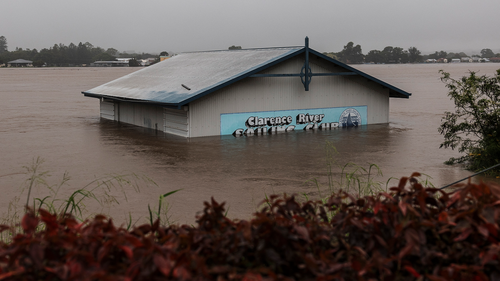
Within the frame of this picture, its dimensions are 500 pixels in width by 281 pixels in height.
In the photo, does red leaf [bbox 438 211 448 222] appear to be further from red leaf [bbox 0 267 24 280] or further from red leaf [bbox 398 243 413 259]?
red leaf [bbox 0 267 24 280]

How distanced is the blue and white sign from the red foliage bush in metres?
22.2

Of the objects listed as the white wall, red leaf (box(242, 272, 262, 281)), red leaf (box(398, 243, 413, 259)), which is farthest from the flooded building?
red leaf (box(242, 272, 262, 281))

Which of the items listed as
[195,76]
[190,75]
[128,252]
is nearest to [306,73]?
[195,76]

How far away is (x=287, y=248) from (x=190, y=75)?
26960 millimetres

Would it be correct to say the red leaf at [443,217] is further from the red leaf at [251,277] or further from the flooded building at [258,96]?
the flooded building at [258,96]

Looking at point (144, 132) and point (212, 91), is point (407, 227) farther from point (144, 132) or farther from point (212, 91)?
point (144, 132)

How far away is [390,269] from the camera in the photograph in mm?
3217

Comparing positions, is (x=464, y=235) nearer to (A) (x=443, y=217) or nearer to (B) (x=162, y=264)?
(A) (x=443, y=217)

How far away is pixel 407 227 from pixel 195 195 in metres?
10.6

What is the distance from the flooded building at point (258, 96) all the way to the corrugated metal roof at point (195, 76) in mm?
61

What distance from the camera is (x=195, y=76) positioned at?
2888cm

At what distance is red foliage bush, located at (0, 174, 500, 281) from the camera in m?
2.93

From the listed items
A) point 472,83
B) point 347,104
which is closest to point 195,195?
point 472,83

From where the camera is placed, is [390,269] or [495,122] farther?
[495,122]
